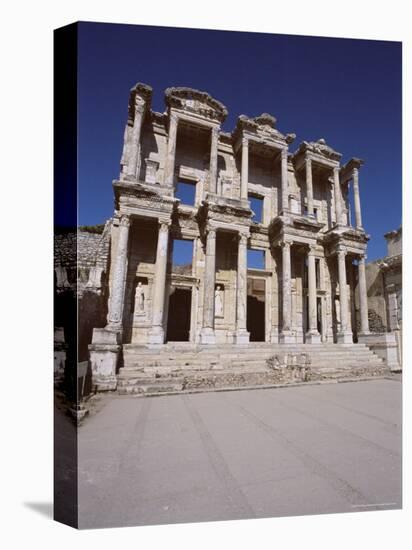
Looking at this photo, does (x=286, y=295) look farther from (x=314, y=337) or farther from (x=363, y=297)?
(x=363, y=297)

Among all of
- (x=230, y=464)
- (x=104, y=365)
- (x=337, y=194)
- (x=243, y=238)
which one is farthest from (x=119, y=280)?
(x=337, y=194)

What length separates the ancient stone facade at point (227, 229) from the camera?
11656 millimetres

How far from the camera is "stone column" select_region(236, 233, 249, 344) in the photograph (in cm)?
1203

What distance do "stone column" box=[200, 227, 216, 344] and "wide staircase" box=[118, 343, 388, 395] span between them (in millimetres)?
1434

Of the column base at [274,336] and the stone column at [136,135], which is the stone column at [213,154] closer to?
the stone column at [136,135]

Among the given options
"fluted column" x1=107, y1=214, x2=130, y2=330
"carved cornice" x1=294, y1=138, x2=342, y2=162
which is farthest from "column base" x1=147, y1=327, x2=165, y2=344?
"carved cornice" x1=294, y1=138, x2=342, y2=162

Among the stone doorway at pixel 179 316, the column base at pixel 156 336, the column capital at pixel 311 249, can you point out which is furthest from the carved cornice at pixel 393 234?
the stone doorway at pixel 179 316

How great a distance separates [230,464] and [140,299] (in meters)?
9.23

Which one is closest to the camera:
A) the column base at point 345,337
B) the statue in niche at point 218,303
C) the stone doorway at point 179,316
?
the statue in niche at point 218,303

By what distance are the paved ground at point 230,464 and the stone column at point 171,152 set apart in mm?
9074

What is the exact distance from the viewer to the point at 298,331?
14461 millimetres

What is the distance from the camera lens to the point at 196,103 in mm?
13008

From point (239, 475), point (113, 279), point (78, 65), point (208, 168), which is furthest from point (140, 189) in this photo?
point (239, 475)

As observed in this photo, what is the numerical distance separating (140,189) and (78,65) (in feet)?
25.0
